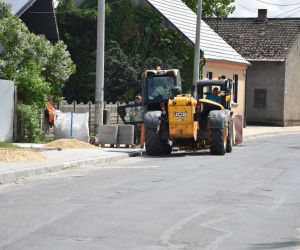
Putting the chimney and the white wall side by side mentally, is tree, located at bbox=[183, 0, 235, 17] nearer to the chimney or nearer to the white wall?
the chimney

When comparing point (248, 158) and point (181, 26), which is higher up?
point (181, 26)

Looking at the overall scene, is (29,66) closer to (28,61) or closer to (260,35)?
(28,61)

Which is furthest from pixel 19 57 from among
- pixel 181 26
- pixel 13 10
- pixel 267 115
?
pixel 267 115

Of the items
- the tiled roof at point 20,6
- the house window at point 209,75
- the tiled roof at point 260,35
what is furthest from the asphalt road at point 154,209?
the tiled roof at point 260,35

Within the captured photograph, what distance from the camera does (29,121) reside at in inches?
1009

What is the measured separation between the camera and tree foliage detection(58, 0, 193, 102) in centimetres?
4162

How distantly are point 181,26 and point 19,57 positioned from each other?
54.1 ft

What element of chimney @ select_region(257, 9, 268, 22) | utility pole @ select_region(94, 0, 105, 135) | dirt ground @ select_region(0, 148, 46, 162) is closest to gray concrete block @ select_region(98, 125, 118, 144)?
utility pole @ select_region(94, 0, 105, 135)

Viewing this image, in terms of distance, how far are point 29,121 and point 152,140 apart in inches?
156

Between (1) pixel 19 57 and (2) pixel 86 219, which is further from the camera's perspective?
(1) pixel 19 57

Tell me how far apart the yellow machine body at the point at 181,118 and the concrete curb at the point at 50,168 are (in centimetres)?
152

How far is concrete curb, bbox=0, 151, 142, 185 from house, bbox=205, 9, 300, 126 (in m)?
32.6

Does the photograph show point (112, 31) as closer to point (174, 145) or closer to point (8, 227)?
point (174, 145)

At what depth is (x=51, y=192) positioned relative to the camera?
569 inches
